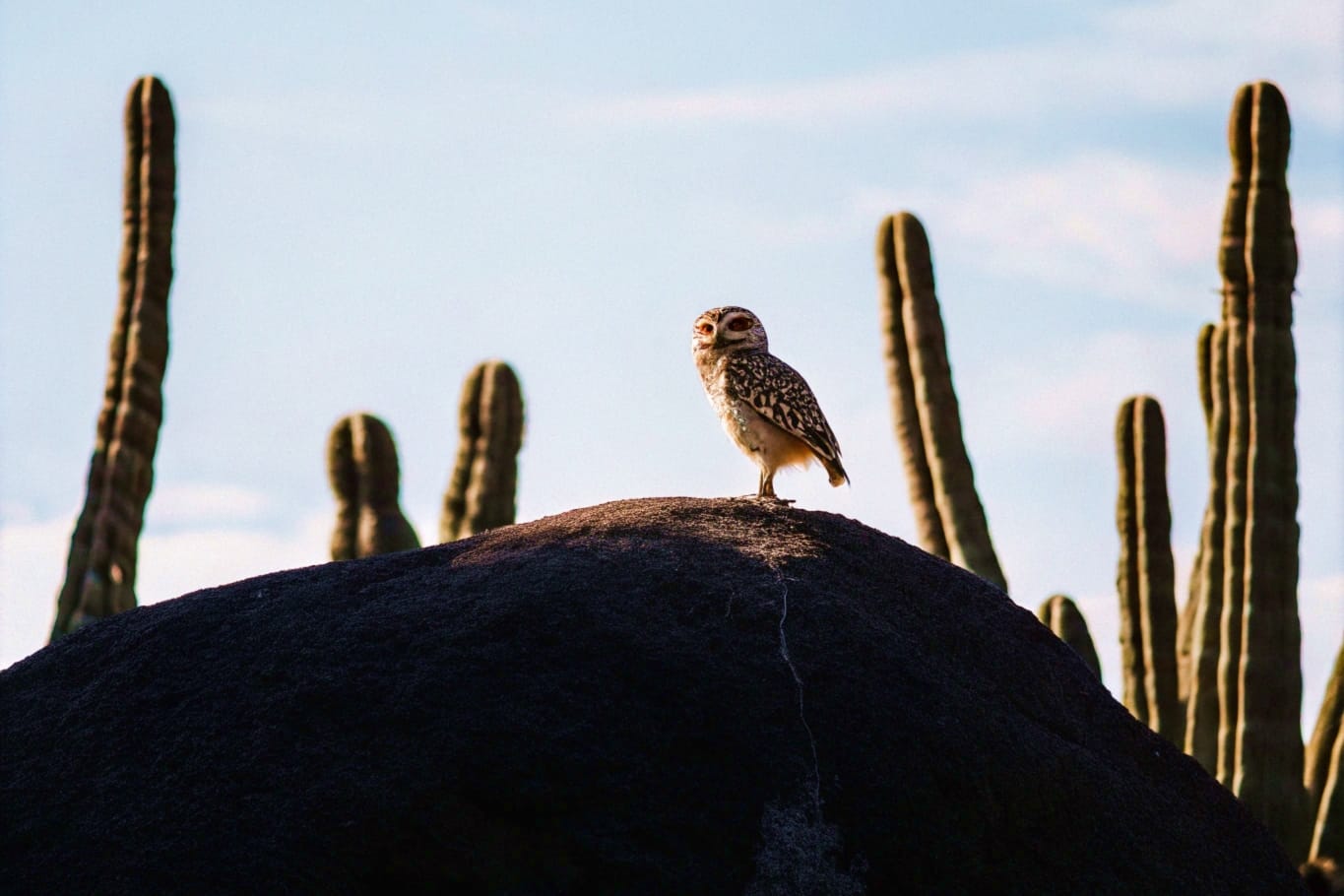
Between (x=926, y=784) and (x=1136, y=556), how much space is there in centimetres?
965

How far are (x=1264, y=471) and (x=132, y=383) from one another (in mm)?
9199

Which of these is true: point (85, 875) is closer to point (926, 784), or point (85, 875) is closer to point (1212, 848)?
point (926, 784)

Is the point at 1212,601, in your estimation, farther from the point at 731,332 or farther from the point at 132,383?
the point at 132,383

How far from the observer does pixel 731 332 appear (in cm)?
942

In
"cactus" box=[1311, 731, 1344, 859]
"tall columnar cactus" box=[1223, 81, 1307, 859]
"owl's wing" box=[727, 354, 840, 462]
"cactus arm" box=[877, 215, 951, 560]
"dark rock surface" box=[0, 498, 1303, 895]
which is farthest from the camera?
"cactus arm" box=[877, 215, 951, 560]

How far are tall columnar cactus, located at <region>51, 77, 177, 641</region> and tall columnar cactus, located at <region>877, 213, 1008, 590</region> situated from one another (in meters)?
6.20

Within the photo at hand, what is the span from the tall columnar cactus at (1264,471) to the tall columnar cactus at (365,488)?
6.54 metres

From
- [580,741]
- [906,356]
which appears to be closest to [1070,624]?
[906,356]

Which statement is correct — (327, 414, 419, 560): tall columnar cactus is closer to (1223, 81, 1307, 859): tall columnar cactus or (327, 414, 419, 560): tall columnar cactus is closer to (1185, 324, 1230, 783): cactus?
(1185, 324, 1230, 783): cactus

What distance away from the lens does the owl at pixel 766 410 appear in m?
8.95

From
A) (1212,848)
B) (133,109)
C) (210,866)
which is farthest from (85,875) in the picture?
(133,109)

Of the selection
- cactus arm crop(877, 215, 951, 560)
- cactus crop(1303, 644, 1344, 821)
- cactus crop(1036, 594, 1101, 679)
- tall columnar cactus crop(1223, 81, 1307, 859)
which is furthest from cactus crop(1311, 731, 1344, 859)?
cactus arm crop(877, 215, 951, 560)

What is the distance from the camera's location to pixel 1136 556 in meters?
15.7

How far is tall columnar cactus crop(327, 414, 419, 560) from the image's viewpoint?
49.3ft
